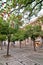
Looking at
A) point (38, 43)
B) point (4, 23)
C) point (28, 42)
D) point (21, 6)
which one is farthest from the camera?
point (28, 42)

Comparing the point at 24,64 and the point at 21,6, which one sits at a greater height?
the point at 21,6

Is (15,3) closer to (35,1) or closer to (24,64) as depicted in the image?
(35,1)

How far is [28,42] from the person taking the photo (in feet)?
221

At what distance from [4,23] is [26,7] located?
18.5 m

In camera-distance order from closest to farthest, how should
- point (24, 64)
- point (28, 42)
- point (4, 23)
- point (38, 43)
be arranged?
point (24, 64)
point (4, 23)
point (38, 43)
point (28, 42)

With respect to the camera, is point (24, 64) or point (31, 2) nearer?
point (31, 2)

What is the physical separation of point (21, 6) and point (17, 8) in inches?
6.0

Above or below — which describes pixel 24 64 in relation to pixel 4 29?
below

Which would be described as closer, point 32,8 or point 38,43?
point 32,8

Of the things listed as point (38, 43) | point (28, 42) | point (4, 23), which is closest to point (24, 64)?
point (4, 23)

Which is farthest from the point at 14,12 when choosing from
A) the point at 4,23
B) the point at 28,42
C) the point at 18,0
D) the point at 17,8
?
the point at 28,42

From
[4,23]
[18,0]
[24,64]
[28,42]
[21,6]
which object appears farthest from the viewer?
[28,42]

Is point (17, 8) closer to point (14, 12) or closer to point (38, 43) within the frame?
point (14, 12)

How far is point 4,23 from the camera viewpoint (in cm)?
2456
